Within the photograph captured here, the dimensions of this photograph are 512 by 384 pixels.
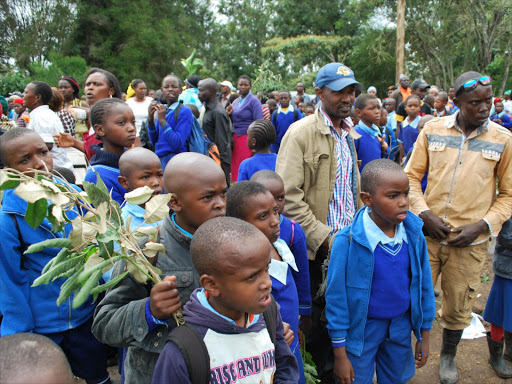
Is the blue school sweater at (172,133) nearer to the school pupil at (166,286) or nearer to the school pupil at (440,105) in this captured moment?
the school pupil at (166,286)

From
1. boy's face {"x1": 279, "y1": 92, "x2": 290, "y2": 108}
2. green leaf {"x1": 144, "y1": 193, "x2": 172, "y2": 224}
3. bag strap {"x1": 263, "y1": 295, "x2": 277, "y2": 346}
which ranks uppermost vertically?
green leaf {"x1": 144, "y1": 193, "x2": 172, "y2": 224}

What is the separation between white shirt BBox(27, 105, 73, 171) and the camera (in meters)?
4.05

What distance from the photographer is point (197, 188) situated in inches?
75.6

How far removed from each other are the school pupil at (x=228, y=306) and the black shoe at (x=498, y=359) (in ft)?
8.85

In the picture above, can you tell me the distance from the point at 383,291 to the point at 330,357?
0.72 metres

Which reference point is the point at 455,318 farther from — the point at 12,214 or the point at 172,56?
the point at 172,56

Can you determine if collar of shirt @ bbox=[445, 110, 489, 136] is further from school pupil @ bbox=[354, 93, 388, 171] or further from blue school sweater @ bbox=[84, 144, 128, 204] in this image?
blue school sweater @ bbox=[84, 144, 128, 204]

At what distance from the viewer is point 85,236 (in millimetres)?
1544

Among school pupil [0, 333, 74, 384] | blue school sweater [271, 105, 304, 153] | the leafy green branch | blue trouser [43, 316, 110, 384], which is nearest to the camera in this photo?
school pupil [0, 333, 74, 384]

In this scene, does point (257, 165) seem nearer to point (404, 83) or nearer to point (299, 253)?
point (299, 253)

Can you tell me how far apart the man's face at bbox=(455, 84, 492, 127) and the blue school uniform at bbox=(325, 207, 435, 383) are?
1094 mm

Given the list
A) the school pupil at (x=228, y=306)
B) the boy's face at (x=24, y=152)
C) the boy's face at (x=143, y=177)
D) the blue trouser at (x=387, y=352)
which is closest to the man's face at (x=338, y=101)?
the boy's face at (x=143, y=177)

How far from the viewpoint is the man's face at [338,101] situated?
3062 millimetres

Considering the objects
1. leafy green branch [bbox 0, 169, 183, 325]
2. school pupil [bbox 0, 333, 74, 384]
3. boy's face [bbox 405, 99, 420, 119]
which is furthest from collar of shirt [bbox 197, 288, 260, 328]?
boy's face [bbox 405, 99, 420, 119]
